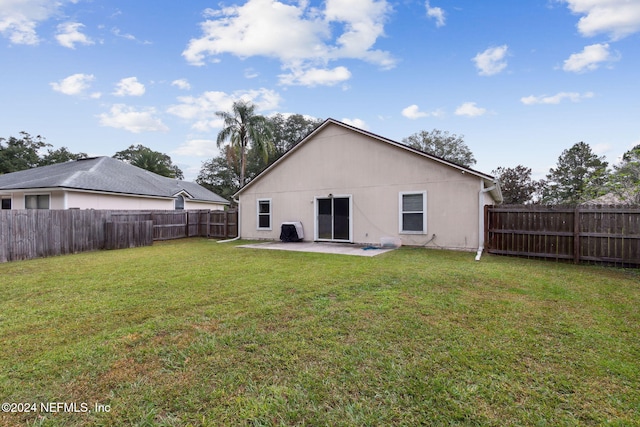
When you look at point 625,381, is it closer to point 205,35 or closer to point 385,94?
point 205,35

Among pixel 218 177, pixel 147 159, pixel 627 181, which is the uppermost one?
pixel 147 159

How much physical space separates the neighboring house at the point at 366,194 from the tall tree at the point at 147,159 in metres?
25.6

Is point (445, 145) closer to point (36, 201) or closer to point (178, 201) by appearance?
point (178, 201)

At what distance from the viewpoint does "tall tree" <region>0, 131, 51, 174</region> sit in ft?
95.1

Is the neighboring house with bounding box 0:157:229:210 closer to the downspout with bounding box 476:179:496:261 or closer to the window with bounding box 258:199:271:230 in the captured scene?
the window with bounding box 258:199:271:230

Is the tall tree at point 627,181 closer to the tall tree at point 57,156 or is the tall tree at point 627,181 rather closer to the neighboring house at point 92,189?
the neighboring house at point 92,189

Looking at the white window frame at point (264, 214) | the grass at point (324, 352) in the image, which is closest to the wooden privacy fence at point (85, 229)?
the white window frame at point (264, 214)

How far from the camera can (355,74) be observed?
14625 millimetres

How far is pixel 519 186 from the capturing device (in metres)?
28.1

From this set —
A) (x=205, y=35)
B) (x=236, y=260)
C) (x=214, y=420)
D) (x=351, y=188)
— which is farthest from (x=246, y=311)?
(x=205, y=35)

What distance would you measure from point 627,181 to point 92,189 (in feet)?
75.3

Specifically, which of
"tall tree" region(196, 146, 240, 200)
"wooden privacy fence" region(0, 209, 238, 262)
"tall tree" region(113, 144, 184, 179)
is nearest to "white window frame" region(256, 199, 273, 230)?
"wooden privacy fence" region(0, 209, 238, 262)

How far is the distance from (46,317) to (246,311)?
2526mm

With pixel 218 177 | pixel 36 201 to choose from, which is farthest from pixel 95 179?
pixel 218 177
